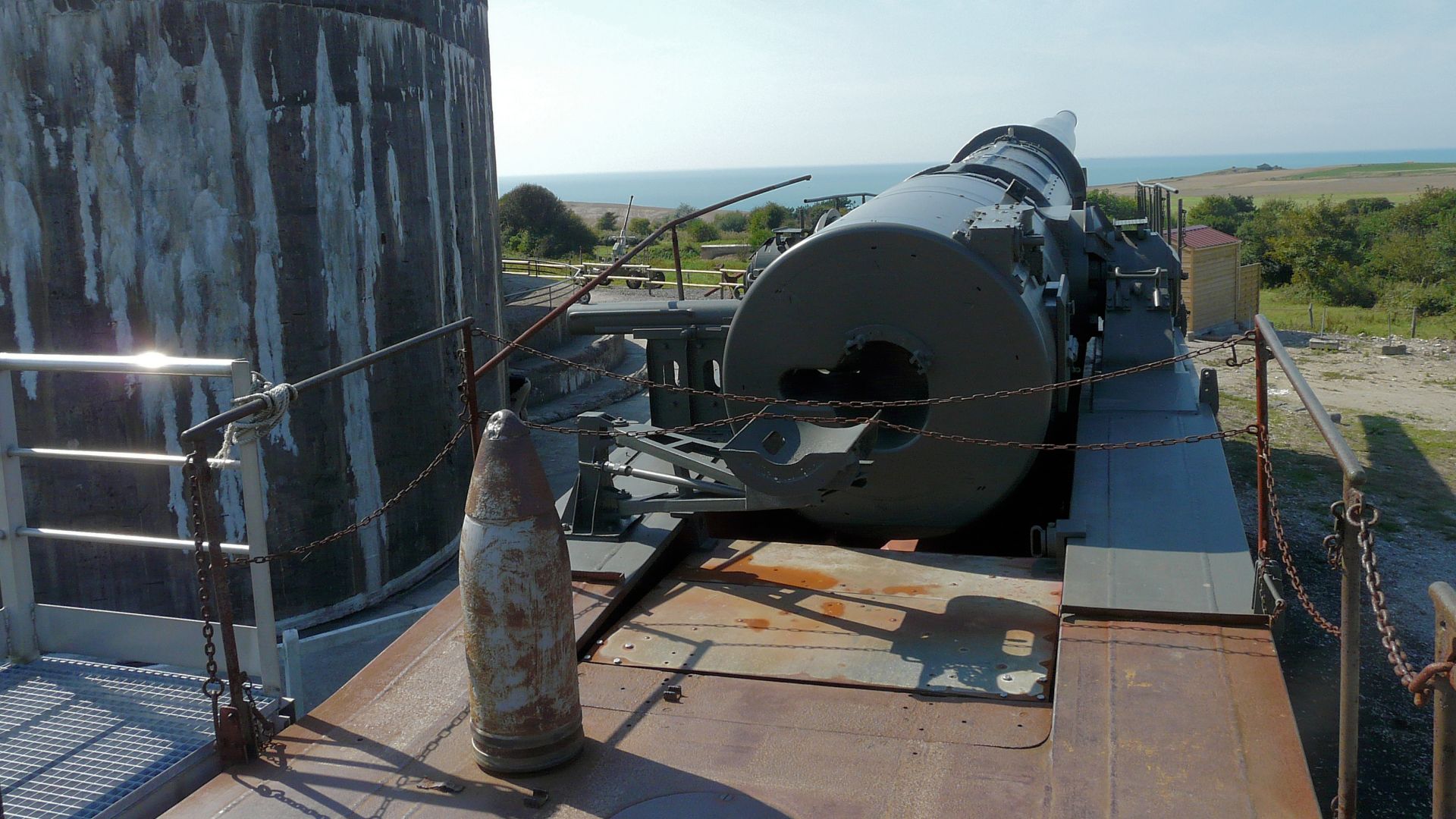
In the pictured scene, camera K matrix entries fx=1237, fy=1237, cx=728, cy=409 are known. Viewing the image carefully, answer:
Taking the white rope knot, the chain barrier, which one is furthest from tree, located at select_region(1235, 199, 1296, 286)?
the white rope knot

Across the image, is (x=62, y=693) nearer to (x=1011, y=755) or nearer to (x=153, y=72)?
(x=1011, y=755)

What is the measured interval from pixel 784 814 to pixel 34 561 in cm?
831

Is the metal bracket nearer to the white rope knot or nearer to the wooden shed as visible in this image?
the white rope knot

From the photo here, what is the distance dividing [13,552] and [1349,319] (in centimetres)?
2984


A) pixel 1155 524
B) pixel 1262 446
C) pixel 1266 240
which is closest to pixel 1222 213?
pixel 1266 240

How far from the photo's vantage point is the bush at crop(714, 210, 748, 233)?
58244 millimetres

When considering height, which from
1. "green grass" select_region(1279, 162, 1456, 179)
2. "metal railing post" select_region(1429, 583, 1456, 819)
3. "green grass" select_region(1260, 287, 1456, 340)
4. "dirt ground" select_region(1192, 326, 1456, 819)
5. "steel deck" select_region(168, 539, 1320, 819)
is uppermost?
"green grass" select_region(1279, 162, 1456, 179)

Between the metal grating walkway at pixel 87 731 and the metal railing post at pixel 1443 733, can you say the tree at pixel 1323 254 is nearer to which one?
the metal railing post at pixel 1443 733

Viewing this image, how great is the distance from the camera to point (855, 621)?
17.0 ft

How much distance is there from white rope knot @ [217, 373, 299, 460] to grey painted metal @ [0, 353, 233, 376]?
14cm

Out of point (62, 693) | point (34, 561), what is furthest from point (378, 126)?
point (62, 693)

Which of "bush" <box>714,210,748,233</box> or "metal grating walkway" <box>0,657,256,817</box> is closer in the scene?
"metal grating walkway" <box>0,657,256,817</box>

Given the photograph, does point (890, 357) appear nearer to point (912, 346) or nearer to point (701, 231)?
point (912, 346)

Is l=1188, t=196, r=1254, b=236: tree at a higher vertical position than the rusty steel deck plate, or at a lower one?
higher
